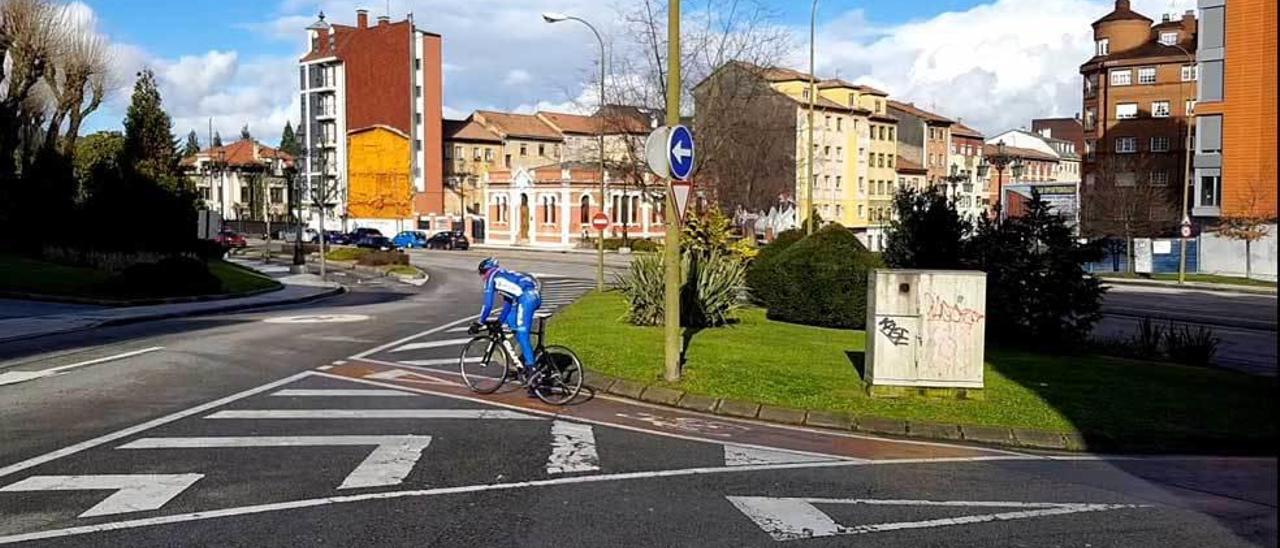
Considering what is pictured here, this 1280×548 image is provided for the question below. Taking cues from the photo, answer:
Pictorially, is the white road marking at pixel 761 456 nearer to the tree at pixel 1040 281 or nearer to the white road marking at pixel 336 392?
the white road marking at pixel 336 392

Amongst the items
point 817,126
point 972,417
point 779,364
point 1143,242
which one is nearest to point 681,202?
point 779,364

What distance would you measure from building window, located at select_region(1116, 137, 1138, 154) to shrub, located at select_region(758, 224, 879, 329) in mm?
73073

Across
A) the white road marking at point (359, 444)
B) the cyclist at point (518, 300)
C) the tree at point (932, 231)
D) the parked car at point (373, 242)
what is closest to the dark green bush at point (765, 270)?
the tree at point (932, 231)

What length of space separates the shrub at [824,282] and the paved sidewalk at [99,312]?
13.9 meters

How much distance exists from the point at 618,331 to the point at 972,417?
8.05 meters

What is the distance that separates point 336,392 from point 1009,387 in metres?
8.07

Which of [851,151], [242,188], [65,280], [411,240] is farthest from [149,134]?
[242,188]

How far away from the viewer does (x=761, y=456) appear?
958 centimetres

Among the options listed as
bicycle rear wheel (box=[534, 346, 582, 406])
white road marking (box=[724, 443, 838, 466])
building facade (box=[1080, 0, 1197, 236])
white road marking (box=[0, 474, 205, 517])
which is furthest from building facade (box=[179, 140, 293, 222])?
white road marking (box=[724, 443, 838, 466])

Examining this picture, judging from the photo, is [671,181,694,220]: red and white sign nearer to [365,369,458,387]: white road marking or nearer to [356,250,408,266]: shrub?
[365,369,458,387]: white road marking

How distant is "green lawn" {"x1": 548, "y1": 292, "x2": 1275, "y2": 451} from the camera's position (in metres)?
10.9

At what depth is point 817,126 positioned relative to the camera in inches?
3627

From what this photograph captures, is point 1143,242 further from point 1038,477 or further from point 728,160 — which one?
point 1038,477

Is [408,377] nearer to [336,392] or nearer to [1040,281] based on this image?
[336,392]
